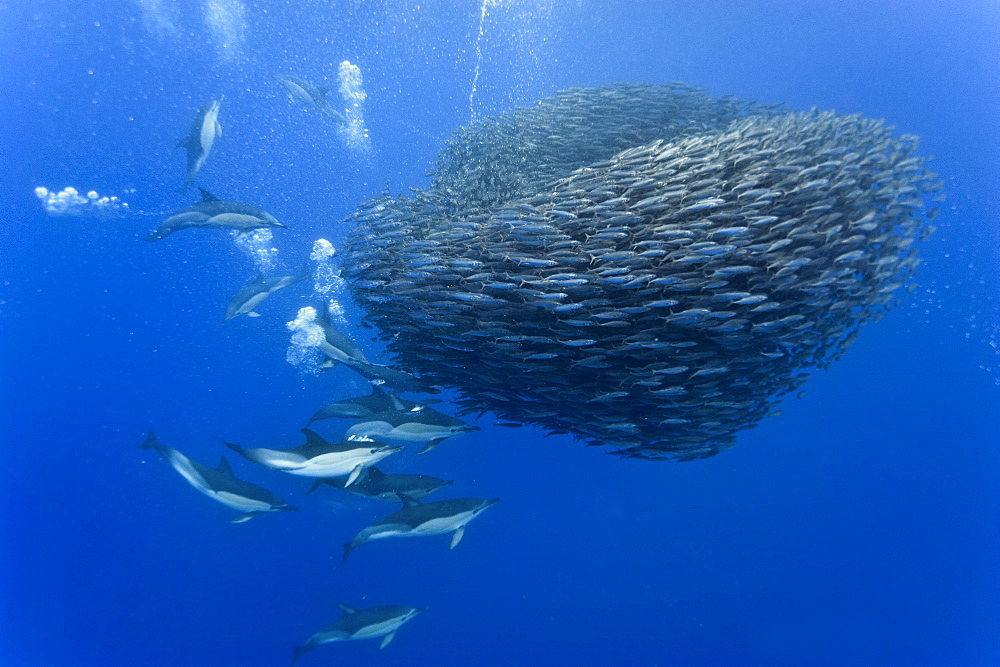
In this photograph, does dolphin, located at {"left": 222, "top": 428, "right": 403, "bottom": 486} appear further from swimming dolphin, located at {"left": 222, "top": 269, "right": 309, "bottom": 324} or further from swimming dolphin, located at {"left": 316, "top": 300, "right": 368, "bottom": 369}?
swimming dolphin, located at {"left": 222, "top": 269, "right": 309, "bottom": 324}

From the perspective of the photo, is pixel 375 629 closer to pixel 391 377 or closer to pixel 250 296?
pixel 391 377

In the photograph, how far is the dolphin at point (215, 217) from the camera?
296 inches

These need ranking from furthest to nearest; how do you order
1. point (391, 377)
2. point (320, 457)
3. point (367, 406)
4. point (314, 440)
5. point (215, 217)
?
point (391, 377), point (215, 217), point (367, 406), point (314, 440), point (320, 457)

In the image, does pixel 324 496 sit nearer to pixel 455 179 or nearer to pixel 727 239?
pixel 455 179

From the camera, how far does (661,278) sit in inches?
213

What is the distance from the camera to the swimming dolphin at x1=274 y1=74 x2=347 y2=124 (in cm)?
1129

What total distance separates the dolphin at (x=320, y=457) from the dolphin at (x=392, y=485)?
0.88 m

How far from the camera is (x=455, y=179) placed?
9.02 m

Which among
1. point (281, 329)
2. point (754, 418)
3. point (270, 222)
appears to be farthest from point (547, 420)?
point (281, 329)

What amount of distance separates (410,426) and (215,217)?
438 centimetres

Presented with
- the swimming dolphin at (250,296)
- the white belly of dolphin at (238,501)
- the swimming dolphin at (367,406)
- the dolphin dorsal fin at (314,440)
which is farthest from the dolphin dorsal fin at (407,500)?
the swimming dolphin at (250,296)

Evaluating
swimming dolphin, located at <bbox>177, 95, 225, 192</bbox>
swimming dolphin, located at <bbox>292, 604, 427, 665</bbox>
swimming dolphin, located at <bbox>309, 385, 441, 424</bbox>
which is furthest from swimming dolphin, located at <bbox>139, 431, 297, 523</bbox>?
swimming dolphin, located at <bbox>177, 95, 225, 192</bbox>

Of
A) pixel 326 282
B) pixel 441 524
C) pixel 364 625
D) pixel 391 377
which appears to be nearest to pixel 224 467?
pixel 391 377

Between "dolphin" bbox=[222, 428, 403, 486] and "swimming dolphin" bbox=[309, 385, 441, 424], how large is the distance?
88 cm
